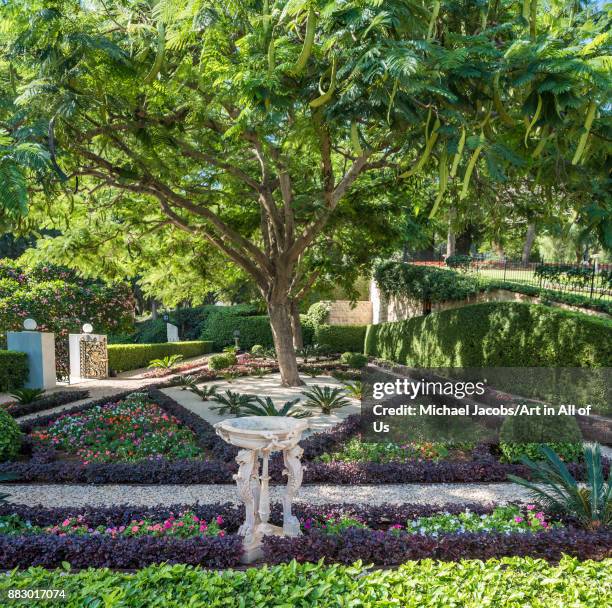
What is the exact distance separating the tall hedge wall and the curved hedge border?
6.05m

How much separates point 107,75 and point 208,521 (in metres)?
5.37

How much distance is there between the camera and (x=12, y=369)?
1462 cm

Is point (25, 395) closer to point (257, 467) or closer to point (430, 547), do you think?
point (257, 467)

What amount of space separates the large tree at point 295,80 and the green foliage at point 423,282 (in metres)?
7.71

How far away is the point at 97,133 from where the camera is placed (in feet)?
28.4

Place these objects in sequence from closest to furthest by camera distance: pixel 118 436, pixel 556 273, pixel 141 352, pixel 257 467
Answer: pixel 257 467, pixel 118 436, pixel 556 273, pixel 141 352

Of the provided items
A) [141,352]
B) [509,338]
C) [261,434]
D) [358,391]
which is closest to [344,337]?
[141,352]

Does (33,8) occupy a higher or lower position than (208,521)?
higher

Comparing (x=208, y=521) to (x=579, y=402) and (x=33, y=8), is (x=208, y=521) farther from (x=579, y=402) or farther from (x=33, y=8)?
(x=579, y=402)

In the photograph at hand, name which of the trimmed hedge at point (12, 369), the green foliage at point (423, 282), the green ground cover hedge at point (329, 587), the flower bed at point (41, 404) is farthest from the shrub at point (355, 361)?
the green ground cover hedge at point (329, 587)

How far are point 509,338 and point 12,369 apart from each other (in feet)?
42.6

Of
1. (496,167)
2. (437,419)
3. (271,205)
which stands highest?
(271,205)

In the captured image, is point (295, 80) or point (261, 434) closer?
point (261, 434)

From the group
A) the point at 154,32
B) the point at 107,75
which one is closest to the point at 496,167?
the point at 154,32
